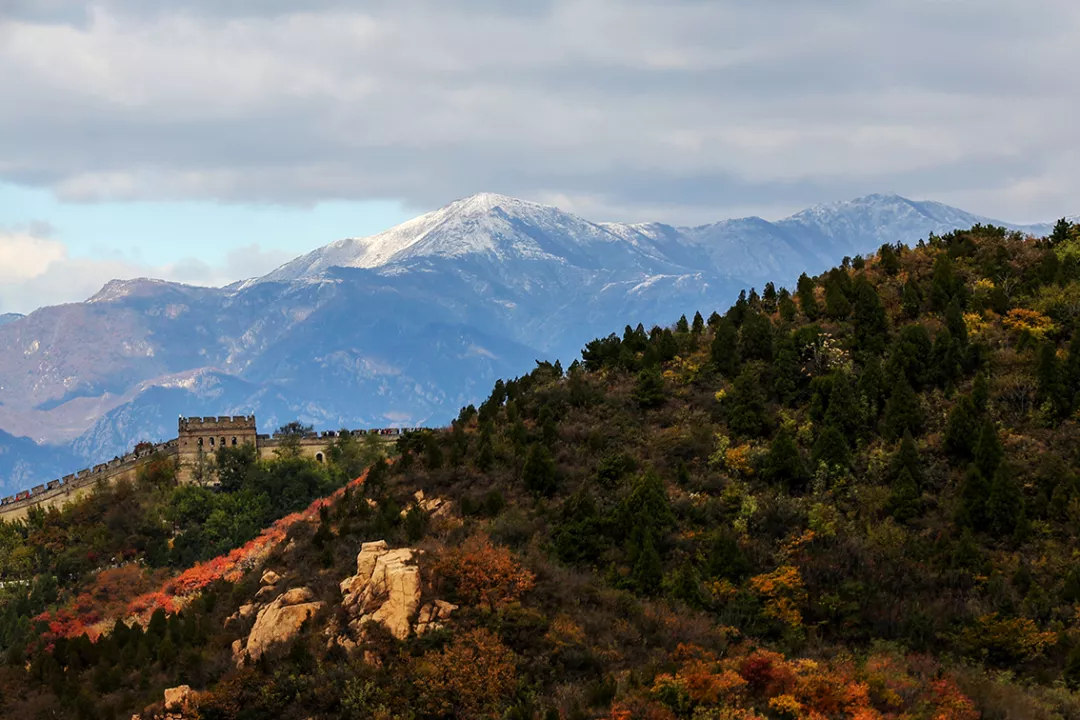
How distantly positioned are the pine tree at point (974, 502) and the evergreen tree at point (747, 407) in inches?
513

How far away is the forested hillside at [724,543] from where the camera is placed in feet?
176

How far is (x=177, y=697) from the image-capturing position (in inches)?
2282

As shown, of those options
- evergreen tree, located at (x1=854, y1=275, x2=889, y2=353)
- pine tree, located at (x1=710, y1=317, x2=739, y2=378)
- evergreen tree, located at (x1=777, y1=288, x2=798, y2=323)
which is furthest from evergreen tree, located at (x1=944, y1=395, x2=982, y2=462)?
evergreen tree, located at (x1=777, y1=288, x2=798, y2=323)

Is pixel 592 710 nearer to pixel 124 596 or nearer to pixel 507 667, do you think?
pixel 507 667

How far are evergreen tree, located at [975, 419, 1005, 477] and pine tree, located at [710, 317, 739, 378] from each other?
1860cm

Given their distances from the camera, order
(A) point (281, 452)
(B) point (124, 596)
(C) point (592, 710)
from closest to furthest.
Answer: (C) point (592, 710)
(B) point (124, 596)
(A) point (281, 452)

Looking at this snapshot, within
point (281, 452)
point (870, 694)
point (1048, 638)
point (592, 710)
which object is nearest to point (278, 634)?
point (592, 710)

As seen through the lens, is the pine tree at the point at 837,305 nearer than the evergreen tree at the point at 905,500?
No

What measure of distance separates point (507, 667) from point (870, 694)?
1335 cm

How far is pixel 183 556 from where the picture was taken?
366 feet

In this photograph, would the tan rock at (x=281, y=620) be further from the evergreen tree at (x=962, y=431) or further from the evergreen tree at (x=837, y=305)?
the evergreen tree at (x=837, y=305)

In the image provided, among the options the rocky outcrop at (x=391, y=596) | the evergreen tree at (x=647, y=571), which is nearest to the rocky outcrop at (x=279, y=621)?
the rocky outcrop at (x=391, y=596)

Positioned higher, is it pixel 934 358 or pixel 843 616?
pixel 934 358

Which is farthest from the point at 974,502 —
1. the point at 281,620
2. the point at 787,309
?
the point at 281,620
